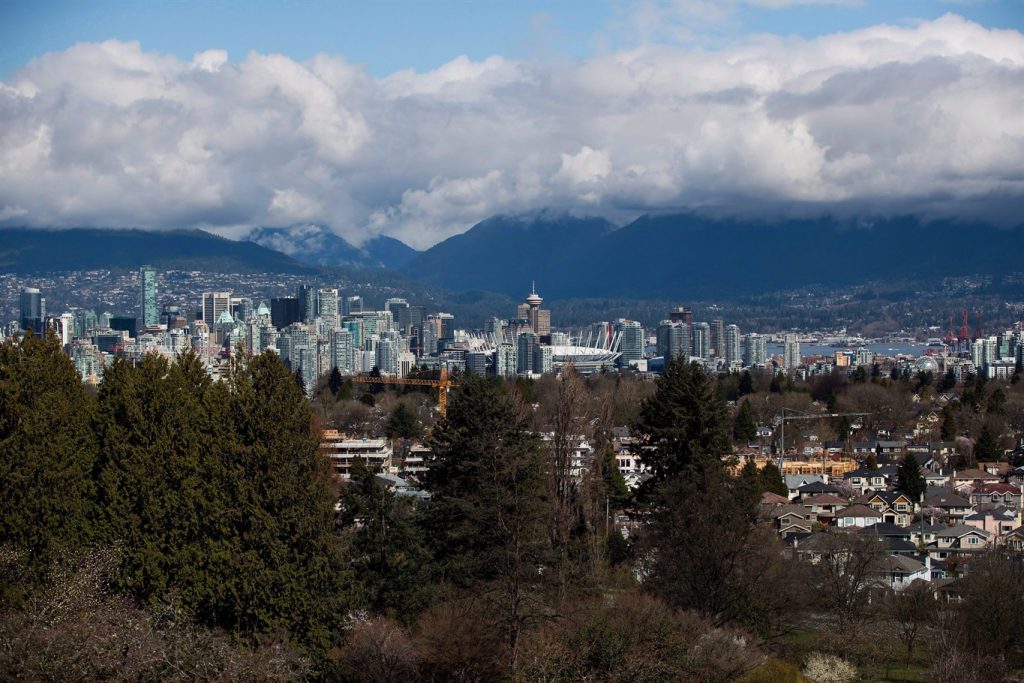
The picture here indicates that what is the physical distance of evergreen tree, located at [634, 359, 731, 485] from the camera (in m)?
18.3

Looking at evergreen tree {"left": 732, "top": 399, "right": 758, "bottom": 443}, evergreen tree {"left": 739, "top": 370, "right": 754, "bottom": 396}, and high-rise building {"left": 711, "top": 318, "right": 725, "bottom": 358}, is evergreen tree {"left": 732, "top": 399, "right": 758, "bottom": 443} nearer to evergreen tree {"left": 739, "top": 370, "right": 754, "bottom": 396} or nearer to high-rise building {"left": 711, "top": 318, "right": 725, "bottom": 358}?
evergreen tree {"left": 739, "top": 370, "right": 754, "bottom": 396}

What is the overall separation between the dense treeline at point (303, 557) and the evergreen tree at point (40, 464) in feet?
0.07

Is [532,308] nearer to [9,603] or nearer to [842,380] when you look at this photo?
[842,380]

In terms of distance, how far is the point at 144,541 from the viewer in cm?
1366

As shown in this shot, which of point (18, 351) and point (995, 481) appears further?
point (995, 481)

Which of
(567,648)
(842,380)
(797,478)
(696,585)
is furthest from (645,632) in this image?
Answer: (842,380)

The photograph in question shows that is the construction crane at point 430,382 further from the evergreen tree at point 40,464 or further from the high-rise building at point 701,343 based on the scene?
the high-rise building at point 701,343

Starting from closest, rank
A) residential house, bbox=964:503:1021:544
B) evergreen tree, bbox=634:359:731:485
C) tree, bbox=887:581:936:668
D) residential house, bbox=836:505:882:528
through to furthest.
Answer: evergreen tree, bbox=634:359:731:485, tree, bbox=887:581:936:668, residential house, bbox=836:505:882:528, residential house, bbox=964:503:1021:544

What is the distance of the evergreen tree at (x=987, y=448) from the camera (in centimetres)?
3912

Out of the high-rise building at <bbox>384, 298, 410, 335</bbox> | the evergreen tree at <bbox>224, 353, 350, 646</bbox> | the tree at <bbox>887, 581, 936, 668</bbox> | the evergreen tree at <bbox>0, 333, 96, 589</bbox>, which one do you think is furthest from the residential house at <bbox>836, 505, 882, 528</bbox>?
the high-rise building at <bbox>384, 298, 410, 335</bbox>

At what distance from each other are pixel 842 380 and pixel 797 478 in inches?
1132

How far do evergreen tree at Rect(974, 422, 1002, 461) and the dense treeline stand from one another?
23368 millimetres

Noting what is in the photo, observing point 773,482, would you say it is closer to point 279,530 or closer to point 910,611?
point 910,611

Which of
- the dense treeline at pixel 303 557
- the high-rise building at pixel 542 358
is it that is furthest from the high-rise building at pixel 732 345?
the dense treeline at pixel 303 557
